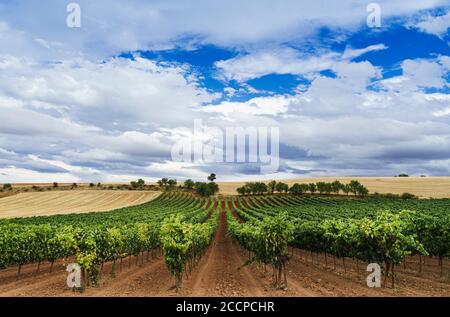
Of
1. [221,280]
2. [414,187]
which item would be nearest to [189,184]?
[414,187]

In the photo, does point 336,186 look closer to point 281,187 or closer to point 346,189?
point 346,189

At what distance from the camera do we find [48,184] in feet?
570

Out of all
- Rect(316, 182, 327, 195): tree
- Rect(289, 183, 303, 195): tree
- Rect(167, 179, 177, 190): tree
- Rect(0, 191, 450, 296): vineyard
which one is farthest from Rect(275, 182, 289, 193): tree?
Rect(0, 191, 450, 296): vineyard

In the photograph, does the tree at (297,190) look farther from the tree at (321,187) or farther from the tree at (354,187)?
the tree at (354,187)

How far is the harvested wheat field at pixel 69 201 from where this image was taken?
10811cm

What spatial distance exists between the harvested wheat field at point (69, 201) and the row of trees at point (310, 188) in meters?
46.2

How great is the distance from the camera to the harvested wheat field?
355ft

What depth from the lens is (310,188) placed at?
497ft

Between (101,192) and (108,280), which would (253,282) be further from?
(101,192)

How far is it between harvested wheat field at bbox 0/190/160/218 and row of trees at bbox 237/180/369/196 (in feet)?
152

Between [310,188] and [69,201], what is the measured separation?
326ft

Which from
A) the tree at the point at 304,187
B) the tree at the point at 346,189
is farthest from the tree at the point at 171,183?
the tree at the point at 346,189
